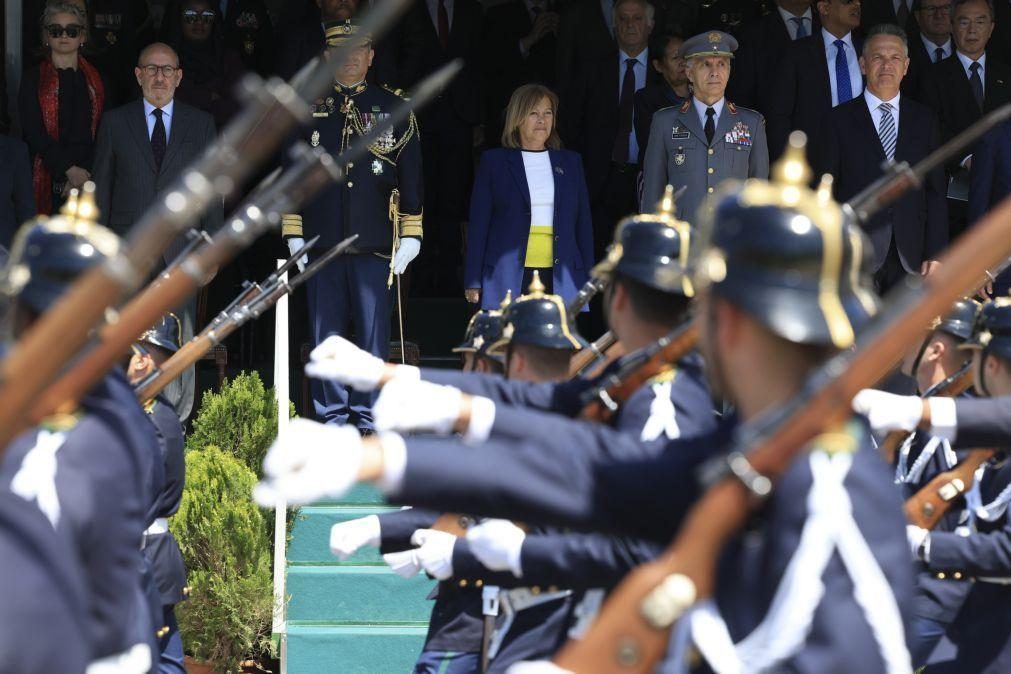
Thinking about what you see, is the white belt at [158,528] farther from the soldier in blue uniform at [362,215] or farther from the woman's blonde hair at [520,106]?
the woman's blonde hair at [520,106]

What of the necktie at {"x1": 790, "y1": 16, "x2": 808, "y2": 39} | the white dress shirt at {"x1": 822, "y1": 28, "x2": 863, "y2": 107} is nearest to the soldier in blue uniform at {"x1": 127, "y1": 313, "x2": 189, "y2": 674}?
the white dress shirt at {"x1": 822, "y1": 28, "x2": 863, "y2": 107}

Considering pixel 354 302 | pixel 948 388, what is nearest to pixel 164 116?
pixel 354 302

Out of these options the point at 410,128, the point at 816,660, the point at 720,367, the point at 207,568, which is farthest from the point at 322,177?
the point at 410,128

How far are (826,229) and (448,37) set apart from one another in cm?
913

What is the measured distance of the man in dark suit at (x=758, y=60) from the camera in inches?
429

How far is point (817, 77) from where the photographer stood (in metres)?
10.7

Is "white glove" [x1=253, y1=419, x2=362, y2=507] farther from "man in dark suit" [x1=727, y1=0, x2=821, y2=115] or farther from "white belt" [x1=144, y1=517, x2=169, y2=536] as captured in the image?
"man in dark suit" [x1=727, y1=0, x2=821, y2=115]

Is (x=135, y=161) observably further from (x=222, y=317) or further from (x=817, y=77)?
(x=817, y=77)

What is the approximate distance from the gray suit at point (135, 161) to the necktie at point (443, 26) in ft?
6.38

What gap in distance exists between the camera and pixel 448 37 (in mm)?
11797

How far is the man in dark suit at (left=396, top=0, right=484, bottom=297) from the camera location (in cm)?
1151

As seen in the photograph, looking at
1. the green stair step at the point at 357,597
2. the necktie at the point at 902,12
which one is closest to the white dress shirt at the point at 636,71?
the necktie at the point at 902,12

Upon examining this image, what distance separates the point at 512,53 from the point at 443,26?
1.71 feet

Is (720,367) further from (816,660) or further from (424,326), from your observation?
(424,326)
